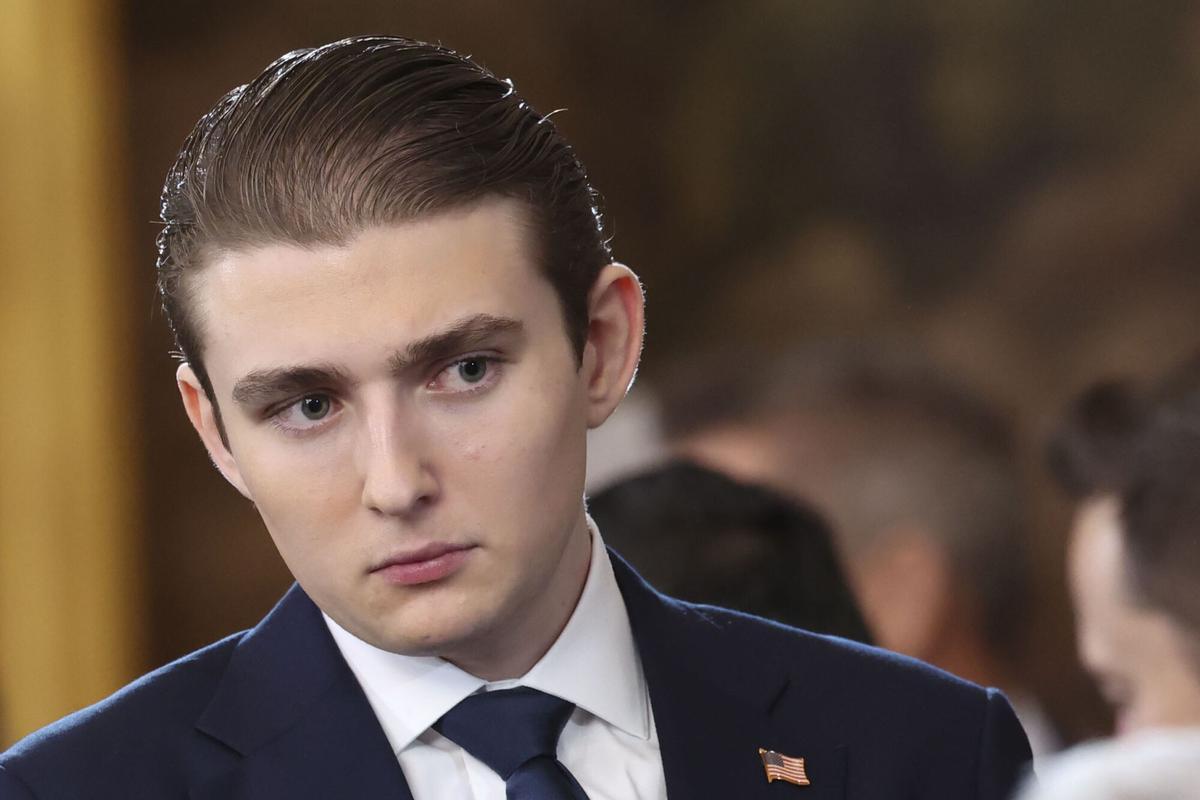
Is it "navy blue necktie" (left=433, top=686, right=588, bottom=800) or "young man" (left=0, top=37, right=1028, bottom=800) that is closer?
"young man" (left=0, top=37, right=1028, bottom=800)

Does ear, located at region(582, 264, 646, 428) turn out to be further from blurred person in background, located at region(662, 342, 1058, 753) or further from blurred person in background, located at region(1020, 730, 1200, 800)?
blurred person in background, located at region(662, 342, 1058, 753)

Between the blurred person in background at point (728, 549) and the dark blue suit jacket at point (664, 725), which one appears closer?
the dark blue suit jacket at point (664, 725)

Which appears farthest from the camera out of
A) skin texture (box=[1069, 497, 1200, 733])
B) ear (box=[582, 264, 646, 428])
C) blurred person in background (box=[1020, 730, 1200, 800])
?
skin texture (box=[1069, 497, 1200, 733])

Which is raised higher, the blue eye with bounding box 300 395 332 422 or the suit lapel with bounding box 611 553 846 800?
the blue eye with bounding box 300 395 332 422

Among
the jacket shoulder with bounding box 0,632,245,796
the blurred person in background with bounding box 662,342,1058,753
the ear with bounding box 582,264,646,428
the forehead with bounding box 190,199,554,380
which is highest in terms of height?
the forehead with bounding box 190,199,554,380

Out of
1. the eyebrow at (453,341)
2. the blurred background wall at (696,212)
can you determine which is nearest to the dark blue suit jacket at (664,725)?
the eyebrow at (453,341)

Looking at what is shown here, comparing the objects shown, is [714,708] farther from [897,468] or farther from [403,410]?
[897,468]

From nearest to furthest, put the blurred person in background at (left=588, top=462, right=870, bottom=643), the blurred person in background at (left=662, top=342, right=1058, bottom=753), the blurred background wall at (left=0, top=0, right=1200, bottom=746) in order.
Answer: the blurred person in background at (left=588, top=462, right=870, bottom=643)
the blurred background wall at (left=0, top=0, right=1200, bottom=746)
the blurred person in background at (left=662, top=342, right=1058, bottom=753)

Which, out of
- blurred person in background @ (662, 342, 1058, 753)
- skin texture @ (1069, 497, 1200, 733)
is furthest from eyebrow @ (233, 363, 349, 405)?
blurred person in background @ (662, 342, 1058, 753)

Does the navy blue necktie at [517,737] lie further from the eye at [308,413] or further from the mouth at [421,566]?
the eye at [308,413]

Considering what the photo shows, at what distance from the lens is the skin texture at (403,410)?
1.94 m

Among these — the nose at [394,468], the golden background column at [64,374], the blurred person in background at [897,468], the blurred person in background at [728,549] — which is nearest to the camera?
the nose at [394,468]

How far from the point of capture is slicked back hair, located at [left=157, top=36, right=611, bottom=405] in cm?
198

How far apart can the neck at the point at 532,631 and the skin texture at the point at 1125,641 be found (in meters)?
0.97
